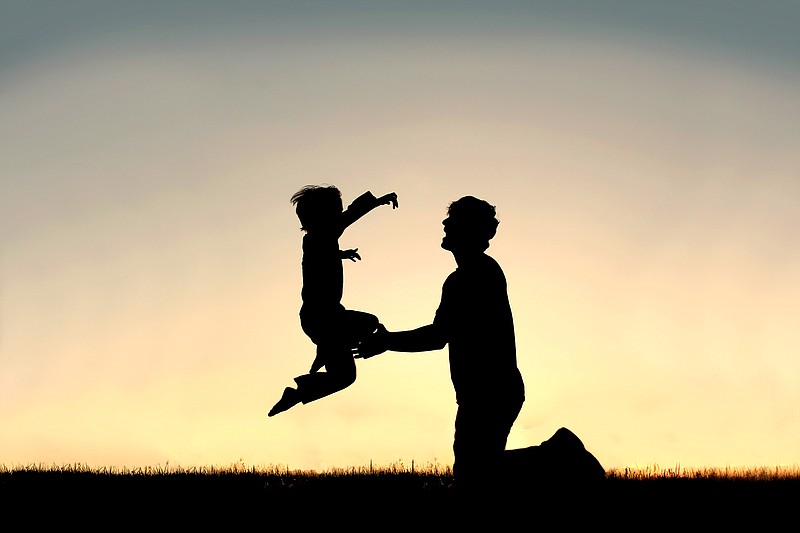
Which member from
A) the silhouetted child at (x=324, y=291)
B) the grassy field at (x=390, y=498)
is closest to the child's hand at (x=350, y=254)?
the silhouetted child at (x=324, y=291)

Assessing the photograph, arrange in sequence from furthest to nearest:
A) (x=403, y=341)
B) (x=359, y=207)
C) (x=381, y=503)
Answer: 1. (x=381, y=503)
2. (x=359, y=207)
3. (x=403, y=341)

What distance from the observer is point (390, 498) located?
13.2 meters

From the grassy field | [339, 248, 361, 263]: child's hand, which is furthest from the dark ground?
[339, 248, 361, 263]: child's hand

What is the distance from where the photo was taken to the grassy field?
10.0 metres

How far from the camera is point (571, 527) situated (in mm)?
10039

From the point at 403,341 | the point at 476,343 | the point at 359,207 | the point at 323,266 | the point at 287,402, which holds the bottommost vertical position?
the point at 287,402

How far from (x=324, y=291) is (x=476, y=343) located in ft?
7.87

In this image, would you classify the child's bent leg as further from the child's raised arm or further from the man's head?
the man's head

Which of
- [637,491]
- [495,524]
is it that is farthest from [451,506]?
[637,491]

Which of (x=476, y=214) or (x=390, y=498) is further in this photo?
(x=390, y=498)

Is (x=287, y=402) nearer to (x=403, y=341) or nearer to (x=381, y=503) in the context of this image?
(x=403, y=341)

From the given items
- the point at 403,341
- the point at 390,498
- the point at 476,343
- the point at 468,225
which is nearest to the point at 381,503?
the point at 390,498

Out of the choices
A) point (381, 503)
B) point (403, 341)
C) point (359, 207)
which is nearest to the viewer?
point (403, 341)

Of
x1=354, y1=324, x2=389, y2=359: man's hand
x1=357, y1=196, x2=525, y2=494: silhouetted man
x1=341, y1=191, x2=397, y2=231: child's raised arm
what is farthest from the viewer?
x1=341, y1=191, x2=397, y2=231: child's raised arm
